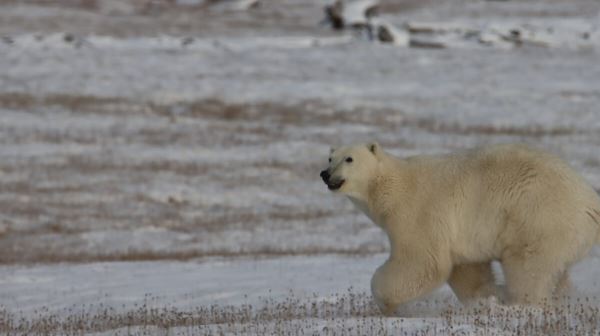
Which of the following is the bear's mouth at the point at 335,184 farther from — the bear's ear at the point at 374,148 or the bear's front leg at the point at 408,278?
the bear's front leg at the point at 408,278

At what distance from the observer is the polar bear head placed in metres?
12.4

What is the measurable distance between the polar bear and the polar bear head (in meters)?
0.01

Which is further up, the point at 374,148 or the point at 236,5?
the point at 374,148

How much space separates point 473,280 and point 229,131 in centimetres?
2940

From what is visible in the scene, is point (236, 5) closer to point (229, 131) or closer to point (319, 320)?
point (229, 131)

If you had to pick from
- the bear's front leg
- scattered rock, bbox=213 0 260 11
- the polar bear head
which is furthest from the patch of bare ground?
scattered rock, bbox=213 0 260 11

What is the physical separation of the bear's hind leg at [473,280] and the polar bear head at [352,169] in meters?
1.41

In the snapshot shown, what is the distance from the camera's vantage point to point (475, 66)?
57.8 meters

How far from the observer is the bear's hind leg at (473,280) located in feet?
41.0

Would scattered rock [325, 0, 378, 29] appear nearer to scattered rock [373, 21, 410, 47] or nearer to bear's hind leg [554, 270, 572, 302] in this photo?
scattered rock [373, 21, 410, 47]

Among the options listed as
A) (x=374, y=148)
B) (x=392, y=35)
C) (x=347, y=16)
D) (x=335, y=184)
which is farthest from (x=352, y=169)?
(x=347, y=16)

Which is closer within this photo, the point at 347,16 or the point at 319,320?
the point at 319,320

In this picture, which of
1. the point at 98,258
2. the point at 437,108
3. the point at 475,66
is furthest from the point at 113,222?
the point at 475,66

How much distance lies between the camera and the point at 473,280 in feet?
41.2
